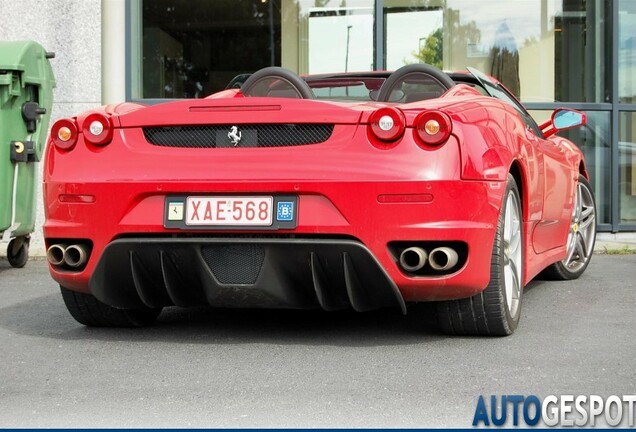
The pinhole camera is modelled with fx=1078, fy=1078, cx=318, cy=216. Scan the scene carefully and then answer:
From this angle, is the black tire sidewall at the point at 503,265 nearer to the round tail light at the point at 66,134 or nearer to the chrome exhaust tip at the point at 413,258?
the chrome exhaust tip at the point at 413,258

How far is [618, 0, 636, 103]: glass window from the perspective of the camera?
10461 millimetres

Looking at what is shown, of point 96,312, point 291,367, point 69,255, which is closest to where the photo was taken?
point 291,367

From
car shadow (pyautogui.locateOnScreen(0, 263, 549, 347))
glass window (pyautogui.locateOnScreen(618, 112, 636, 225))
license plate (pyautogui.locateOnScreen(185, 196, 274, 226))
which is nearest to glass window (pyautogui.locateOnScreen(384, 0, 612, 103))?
glass window (pyautogui.locateOnScreen(618, 112, 636, 225))

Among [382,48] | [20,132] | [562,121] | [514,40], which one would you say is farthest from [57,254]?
[514,40]

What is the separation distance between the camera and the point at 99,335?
A: 15.6ft

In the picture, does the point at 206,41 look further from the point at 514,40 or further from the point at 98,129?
the point at 98,129

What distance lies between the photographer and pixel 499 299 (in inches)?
171

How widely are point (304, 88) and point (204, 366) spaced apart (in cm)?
144

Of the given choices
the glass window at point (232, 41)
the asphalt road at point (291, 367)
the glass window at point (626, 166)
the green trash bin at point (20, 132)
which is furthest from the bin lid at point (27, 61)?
the glass window at point (626, 166)

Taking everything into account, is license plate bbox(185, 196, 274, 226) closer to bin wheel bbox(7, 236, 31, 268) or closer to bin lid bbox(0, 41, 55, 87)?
bin lid bbox(0, 41, 55, 87)

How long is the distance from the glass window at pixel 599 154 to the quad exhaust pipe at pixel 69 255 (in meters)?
6.91

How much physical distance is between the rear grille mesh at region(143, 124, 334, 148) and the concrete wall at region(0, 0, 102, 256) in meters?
5.85

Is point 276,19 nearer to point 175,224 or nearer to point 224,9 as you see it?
point 224,9

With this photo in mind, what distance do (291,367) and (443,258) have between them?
28.4 inches
